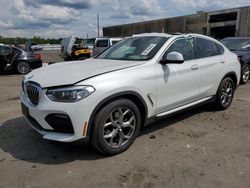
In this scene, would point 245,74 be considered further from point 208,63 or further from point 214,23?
point 214,23

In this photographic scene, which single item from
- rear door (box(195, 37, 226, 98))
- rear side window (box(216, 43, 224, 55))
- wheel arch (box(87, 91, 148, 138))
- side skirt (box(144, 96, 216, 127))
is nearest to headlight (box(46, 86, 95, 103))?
wheel arch (box(87, 91, 148, 138))

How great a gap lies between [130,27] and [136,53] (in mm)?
72797

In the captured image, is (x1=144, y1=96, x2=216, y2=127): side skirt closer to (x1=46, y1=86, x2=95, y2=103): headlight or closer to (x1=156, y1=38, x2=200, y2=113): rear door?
(x1=156, y1=38, x2=200, y2=113): rear door

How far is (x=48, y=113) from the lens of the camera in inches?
145

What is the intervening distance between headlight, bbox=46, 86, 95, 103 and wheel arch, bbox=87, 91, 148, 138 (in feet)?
0.74

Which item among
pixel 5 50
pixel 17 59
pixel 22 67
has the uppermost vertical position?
pixel 5 50

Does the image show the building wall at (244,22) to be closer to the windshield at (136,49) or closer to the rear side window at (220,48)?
the rear side window at (220,48)

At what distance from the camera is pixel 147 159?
3936 millimetres

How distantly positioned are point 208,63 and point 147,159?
2427 millimetres

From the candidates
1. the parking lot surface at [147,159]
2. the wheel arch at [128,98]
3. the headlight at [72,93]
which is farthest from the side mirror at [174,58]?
the headlight at [72,93]

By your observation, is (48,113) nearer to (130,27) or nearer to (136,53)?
(136,53)

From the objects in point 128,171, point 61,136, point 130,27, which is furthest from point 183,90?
point 130,27

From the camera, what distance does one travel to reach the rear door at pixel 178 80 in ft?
14.7

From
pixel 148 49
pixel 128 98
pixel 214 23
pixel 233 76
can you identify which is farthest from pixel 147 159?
pixel 214 23
